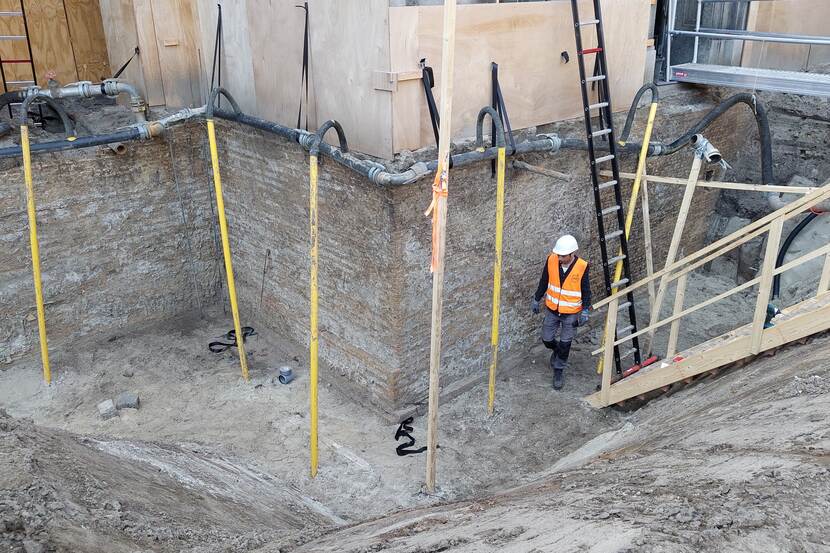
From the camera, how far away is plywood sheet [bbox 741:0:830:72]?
10367 millimetres

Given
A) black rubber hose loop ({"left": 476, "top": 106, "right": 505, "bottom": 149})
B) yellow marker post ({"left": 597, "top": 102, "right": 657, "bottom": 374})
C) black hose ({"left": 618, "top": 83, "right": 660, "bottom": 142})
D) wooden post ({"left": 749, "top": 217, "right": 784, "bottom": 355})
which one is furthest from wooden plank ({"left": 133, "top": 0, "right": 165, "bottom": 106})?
wooden post ({"left": 749, "top": 217, "right": 784, "bottom": 355})

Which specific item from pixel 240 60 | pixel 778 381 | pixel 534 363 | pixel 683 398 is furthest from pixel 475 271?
pixel 240 60

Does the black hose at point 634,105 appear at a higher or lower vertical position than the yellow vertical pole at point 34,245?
higher

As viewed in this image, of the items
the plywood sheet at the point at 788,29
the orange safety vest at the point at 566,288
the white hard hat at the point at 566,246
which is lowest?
the orange safety vest at the point at 566,288

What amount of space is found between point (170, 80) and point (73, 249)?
258 centimetres

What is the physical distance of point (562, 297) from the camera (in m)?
7.93

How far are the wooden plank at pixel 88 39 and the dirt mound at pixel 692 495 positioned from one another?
26.0 ft

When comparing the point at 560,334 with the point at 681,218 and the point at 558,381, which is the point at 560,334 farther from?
the point at 681,218

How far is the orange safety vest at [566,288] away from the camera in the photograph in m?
7.79

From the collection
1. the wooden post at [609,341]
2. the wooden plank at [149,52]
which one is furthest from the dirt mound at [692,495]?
the wooden plank at [149,52]

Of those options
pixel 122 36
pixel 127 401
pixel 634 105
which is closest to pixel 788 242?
pixel 634 105

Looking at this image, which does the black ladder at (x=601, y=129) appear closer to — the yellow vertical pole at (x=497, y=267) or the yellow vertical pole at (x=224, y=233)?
the yellow vertical pole at (x=497, y=267)

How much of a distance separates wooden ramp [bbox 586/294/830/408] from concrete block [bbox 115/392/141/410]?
533cm

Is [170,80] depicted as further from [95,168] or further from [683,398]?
[683,398]
